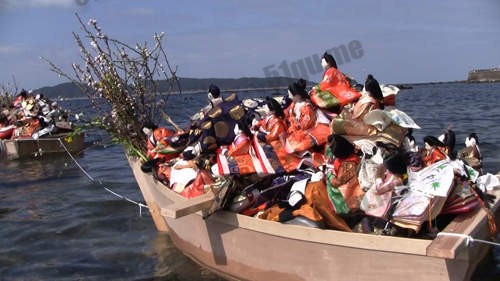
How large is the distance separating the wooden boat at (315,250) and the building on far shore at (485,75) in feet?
360

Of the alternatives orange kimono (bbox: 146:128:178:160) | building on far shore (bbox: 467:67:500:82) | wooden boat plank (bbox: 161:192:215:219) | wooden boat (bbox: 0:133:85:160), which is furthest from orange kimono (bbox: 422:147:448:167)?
building on far shore (bbox: 467:67:500:82)

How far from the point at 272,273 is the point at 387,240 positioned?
1155mm

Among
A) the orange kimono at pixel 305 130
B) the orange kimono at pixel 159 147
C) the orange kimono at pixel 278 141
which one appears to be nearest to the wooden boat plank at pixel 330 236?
the orange kimono at pixel 278 141

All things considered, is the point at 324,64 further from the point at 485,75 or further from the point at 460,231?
the point at 485,75

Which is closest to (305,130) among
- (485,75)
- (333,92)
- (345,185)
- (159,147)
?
(333,92)

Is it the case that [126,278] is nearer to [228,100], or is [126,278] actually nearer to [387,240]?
[228,100]

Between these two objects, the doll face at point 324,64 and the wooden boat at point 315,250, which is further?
the doll face at point 324,64

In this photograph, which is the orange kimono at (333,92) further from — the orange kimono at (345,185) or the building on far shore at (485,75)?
the building on far shore at (485,75)

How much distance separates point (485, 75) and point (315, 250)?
378 ft

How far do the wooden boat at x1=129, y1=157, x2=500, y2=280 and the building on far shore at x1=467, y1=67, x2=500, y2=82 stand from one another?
360 ft

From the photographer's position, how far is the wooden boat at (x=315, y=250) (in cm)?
326

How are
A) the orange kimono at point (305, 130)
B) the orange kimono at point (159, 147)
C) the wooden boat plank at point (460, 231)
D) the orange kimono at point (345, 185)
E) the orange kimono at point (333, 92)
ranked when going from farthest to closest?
the orange kimono at point (159, 147), the orange kimono at point (333, 92), the orange kimono at point (305, 130), the orange kimono at point (345, 185), the wooden boat plank at point (460, 231)

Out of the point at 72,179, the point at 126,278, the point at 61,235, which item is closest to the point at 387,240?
the point at 126,278

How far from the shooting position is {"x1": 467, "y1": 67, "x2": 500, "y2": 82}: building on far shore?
103250 mm
